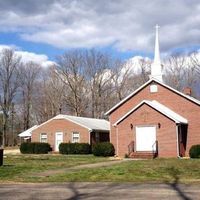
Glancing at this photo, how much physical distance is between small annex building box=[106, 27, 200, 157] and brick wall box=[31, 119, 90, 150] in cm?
888

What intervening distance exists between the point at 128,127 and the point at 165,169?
1596 centimetres

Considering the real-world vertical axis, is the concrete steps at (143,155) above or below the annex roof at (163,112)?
below

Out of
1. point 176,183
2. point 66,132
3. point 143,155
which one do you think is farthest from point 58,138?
point 176,183

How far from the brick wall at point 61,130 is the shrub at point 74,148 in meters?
2.99

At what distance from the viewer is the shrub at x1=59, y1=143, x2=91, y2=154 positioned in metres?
44.6

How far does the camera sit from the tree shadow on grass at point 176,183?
42.9 feet

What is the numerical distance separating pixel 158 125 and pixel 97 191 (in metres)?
21.9

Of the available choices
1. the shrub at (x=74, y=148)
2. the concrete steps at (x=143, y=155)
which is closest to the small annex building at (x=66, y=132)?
the shrub at (x=74, y=148)

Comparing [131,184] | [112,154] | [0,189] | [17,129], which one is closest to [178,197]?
[131,184]

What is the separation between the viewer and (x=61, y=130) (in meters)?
49.1

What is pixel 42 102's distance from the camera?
264 ft

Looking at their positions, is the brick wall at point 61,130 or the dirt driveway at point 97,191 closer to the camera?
the dirt driveway at point 97,191

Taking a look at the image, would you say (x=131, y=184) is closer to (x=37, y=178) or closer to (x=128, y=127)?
(x=37, y=178)

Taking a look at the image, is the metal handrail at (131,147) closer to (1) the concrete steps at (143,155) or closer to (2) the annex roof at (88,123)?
(1) the concrete steps at (143,155)
